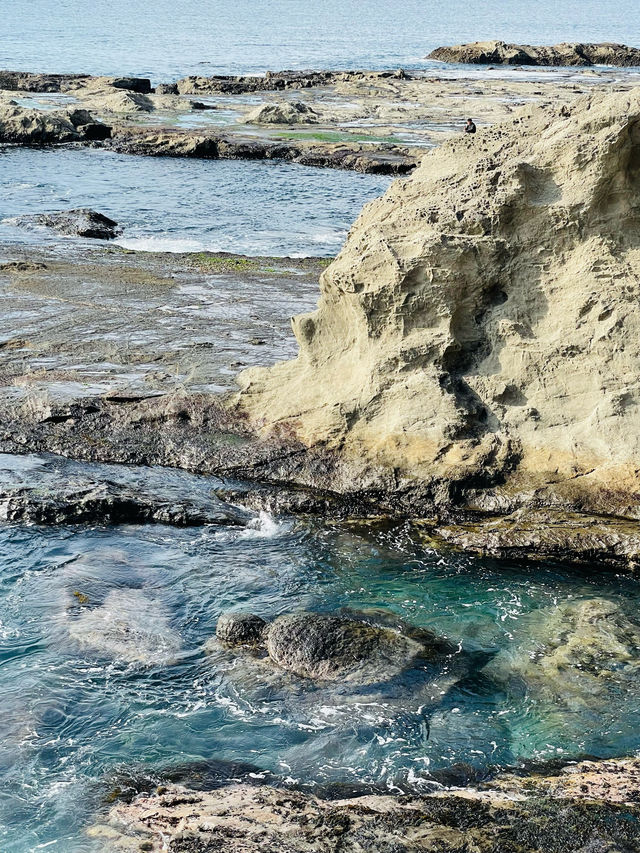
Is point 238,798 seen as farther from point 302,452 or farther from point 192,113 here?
point 192,113

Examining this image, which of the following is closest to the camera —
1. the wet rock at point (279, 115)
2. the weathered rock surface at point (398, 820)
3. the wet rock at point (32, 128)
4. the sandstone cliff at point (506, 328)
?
the weathered rock surface at point (398, 820)

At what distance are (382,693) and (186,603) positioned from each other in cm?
250

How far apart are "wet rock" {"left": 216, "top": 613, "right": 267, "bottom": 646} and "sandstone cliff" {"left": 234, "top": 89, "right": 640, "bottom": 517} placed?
2942 mm

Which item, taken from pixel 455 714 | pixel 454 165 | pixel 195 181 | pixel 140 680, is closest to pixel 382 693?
pixel 455 714

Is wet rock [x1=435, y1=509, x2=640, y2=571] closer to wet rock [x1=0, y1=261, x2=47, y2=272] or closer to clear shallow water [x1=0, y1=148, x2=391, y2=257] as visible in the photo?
wet rock [x1=0, y1=261, x2=47, y2=272]

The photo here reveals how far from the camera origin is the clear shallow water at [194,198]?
2627 cm

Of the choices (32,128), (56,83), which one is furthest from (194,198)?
(56,83)

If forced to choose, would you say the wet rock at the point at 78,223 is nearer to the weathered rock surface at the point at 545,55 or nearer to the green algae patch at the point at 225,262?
the green algae patch at the point at 225,262

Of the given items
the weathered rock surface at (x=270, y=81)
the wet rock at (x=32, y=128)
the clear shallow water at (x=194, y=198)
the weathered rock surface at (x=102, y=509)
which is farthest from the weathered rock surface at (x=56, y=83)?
the weathered rock surface at (x=102, y=509)

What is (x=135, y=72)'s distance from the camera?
72875mm

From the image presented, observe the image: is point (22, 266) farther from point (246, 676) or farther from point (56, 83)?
point (56, 83)

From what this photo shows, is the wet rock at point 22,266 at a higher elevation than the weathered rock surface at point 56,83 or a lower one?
lower

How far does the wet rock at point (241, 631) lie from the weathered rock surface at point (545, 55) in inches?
3150

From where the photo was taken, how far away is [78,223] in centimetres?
2662
